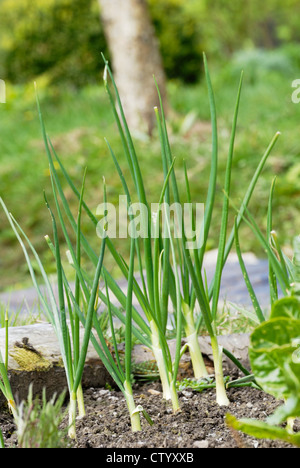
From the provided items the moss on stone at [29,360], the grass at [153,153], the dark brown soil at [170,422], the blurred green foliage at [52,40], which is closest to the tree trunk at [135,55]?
the grass at [153,153]

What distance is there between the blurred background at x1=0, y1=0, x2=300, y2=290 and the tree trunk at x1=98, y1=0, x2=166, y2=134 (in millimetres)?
70

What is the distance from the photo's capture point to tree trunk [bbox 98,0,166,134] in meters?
6.06

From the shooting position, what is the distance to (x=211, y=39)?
16969 mm

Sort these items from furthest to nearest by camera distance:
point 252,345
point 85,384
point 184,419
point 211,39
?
point 211,39, point 85,384, point 184,419, point 252,345

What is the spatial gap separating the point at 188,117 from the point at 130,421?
17.1 feet

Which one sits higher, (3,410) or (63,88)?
(63,88)

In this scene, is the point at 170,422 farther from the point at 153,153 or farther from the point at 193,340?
the point at 153,153

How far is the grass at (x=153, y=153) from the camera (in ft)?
15.8

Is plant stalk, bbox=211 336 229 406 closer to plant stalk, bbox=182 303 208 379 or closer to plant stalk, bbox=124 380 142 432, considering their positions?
plant stalk, bbox=182 303 208 379

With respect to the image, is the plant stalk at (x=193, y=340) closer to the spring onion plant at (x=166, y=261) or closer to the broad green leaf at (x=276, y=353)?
the spring onion plant at (x=166, y=261)

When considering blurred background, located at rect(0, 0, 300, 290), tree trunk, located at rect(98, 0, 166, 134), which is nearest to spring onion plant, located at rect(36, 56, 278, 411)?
blurred background, located at rect(0, 0, 300, 290)
